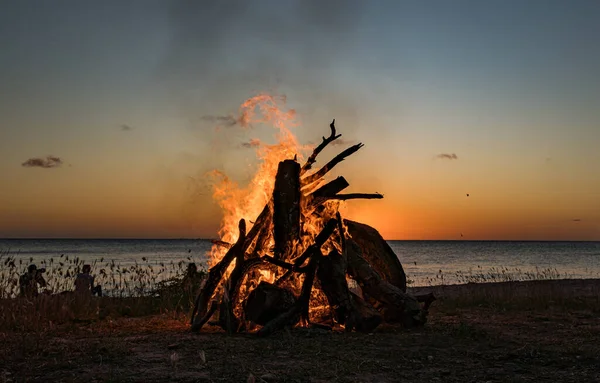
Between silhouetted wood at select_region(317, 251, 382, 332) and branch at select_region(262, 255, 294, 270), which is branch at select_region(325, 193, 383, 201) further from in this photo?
branch at select_region(262, 255, 294, 270)

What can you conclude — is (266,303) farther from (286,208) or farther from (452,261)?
(452,261)

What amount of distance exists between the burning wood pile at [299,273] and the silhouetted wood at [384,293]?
20 mm

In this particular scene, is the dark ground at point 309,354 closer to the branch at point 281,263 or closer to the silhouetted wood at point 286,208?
the branch at point 281,263

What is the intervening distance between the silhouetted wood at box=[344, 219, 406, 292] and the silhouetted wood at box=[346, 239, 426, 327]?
94cm

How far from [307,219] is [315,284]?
1382mm

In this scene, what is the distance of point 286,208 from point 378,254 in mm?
3004

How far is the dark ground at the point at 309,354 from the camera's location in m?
6.60

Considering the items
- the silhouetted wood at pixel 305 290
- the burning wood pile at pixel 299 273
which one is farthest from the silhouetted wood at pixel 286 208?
the silhouetted wood at pixel 305 290

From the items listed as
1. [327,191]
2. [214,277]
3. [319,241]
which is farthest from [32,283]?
[327,191]

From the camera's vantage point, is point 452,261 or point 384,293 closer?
point 384,293

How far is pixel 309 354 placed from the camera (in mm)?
7797

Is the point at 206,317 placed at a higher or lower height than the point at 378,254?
lower

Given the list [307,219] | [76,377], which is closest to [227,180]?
[307,219]

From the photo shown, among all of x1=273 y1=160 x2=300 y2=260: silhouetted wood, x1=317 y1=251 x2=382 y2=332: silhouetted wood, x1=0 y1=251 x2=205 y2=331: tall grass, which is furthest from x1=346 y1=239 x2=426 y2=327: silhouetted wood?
x1=0 y1=251 x2=205 y2=331: tall grass
